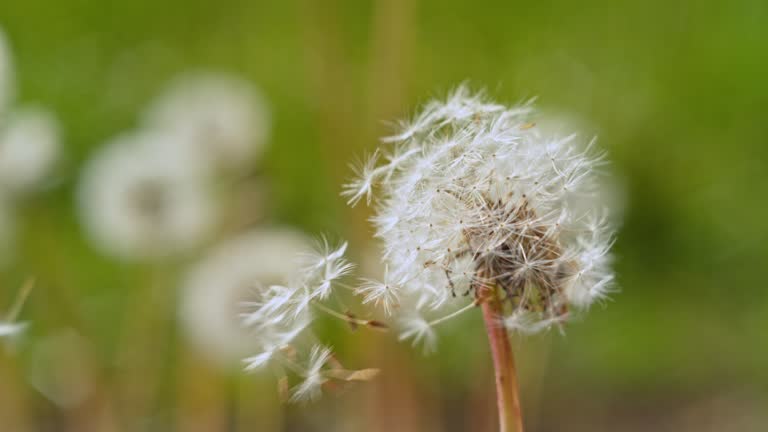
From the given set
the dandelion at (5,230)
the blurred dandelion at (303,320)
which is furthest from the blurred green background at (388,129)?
the blurred dandelion at (303,320)

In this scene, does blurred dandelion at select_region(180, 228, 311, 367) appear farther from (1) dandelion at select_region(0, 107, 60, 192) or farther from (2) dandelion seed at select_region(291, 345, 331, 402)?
(2) dandelion seed at select_region(291, 345, 331, 402)

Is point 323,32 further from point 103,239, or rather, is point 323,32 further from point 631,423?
point 631,423

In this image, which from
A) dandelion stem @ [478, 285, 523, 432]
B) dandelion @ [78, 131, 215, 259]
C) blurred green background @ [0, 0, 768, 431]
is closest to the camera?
dandelion stem @ [478, 285, 523, 432]

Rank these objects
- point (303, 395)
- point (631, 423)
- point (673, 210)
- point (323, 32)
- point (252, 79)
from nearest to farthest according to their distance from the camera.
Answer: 1. point (303, 395)
2. point (323, 32)
3. point (631, 423)
4. point (673, 210)
5. point (252, 79)

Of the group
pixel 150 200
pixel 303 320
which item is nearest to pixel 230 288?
pixel 150 200

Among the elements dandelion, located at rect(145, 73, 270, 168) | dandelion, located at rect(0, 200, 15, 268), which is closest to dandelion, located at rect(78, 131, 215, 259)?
dandelion, located at rect(145, 73, 270, 168)

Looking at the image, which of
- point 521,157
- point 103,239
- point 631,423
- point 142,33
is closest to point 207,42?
point 142,33
